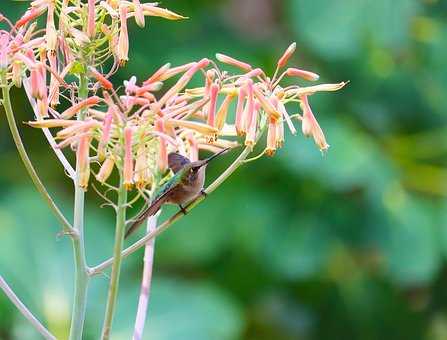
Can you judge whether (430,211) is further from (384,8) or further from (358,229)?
(384,8)

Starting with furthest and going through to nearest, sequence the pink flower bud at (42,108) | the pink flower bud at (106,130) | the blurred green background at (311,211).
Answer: the blurred green background at (311,211) < the pink flower bud at (42,108) < the pink flower bud at (106,130)

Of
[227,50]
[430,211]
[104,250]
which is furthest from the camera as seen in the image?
[227,50]

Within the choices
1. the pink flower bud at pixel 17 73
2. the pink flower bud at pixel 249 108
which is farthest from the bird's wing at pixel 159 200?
the pink flower bud at pixel 17 73

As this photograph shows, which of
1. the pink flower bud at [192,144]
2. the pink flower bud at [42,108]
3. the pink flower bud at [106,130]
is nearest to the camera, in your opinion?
the pink flower bud at [106,130]

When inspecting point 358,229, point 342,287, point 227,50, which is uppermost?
point 227,50

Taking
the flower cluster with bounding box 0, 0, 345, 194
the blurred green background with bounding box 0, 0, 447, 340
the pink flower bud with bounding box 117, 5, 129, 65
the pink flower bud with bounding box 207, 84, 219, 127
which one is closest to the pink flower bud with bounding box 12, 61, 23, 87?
the flower cluster with bounding box 0, 0, 345, 194

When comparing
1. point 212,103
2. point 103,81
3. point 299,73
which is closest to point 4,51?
point 103,81

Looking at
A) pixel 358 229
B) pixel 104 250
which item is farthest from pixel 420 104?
pixel 104 250

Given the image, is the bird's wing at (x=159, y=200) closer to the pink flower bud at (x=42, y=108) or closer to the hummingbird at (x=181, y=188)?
the hummingbird at (x=181, y=188)
